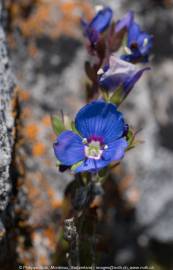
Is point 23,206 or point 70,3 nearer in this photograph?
point 23,206

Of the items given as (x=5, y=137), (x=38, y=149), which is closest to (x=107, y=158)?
(x=5, y=137)

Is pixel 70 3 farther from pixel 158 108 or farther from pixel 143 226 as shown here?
pixel 143 226

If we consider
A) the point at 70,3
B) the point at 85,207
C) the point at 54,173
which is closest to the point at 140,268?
the point at 54,173

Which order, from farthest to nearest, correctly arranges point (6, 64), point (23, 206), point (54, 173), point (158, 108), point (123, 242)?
point (158, 108)
point (123, 242)
point (54, 173)
point (23, 206)
point (6, 64)

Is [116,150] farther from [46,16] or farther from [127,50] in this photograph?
[46,16]

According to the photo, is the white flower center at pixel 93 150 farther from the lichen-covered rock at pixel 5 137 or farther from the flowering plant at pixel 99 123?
the lichen-covered rock at pixel 5 137

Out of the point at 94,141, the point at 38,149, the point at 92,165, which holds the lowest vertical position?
the point at 92,165
